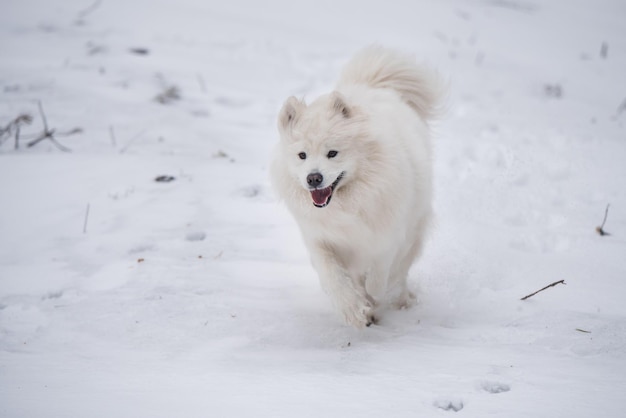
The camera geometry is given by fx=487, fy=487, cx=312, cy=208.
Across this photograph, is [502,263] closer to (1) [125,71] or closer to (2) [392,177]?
(2) [392,177]

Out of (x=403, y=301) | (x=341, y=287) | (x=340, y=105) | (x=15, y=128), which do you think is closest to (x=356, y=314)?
(x=341, y=287)

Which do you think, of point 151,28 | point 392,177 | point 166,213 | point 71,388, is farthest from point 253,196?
point 151,28

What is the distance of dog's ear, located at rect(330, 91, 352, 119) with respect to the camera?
3.03m

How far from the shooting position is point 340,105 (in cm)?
306

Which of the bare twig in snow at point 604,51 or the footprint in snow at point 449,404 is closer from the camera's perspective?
the footprint in snow at point 449,404

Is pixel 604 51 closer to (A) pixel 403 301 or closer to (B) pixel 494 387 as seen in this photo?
(A) pixel 403 301

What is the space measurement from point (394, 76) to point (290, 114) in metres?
1.35

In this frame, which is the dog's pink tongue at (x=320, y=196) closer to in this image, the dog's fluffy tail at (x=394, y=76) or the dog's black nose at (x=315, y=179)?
the dog's black nose at (x=315, y=179)

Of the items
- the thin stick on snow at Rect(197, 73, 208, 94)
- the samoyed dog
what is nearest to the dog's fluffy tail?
the samoyed dog

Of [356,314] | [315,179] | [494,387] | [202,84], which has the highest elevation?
[315,179]

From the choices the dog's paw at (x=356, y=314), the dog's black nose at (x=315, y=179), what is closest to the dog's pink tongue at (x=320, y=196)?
the dog's black nose at (x=315, y=179)

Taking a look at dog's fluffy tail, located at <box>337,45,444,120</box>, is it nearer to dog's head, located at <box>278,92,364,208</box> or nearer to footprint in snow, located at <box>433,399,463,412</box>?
dog's head, located at <box>278,92,364,208</box>

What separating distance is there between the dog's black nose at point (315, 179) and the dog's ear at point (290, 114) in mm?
435

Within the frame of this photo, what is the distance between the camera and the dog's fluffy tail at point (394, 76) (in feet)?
13.3
